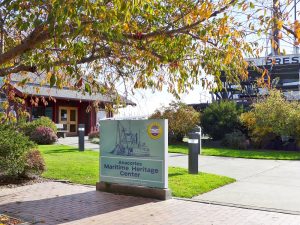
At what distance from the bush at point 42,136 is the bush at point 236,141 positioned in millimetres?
9348

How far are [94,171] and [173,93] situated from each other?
5817mm

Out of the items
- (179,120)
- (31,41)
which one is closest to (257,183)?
(31,41)

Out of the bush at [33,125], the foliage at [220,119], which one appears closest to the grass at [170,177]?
the bush at [33,125]

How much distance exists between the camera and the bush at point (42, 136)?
23.3 meters

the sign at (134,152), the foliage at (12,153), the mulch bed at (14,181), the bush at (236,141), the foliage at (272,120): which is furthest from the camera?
the bush at (236,141)

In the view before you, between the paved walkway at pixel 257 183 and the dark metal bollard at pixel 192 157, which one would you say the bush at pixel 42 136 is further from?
the dark metal bollard at pixel 192 157

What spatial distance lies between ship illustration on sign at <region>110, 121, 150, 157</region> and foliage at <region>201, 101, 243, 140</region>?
15633 millimetres

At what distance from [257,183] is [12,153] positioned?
6103 millimetres

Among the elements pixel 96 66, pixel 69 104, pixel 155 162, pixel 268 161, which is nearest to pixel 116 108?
pixel 96 66

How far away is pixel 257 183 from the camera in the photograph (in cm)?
1117

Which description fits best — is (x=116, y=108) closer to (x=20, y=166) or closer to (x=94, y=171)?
(x=20, y=166)

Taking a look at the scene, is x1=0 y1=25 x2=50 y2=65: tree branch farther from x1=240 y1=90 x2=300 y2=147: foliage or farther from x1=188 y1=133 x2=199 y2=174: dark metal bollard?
x1=240 y1=90 x2=300 y2=147: foliage

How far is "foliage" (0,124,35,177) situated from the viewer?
34.1ft

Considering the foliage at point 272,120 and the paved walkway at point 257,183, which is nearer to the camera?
the paved walkway at point 257,183
